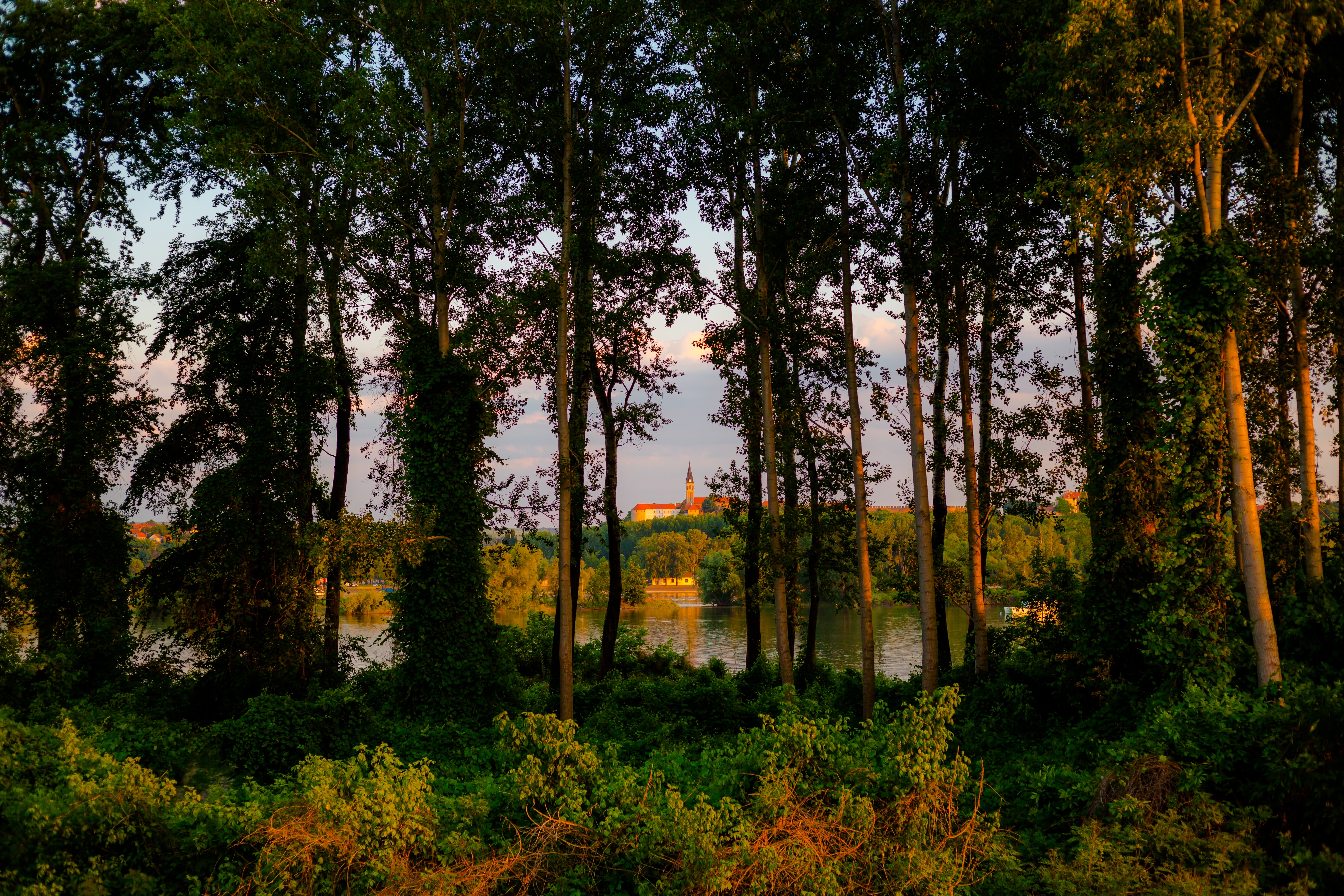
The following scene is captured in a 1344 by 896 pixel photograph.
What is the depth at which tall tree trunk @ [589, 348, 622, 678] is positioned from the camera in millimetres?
18672

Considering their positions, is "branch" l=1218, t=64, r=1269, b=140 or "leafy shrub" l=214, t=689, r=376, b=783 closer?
"branch" l=1218, t=64, r=1269, b=140

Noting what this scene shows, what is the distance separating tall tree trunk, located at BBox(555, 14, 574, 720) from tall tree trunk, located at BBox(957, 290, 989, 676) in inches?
291

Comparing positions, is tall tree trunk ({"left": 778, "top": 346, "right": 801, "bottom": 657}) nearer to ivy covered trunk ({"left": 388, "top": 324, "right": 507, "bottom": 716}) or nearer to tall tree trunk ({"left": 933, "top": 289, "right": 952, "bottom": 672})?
tall tree trunk ({"left": 933, "top": 289, "right": 952, "bottom": 672})

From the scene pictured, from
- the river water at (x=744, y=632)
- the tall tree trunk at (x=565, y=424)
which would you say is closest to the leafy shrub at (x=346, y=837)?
the tall tree trunk at (x=565, y=424)

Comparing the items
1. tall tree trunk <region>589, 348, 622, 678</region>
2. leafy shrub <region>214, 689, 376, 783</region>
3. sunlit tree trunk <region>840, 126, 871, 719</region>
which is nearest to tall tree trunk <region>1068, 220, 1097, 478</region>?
sunlit tree trunk <region>840, 126, 871, 719</region>

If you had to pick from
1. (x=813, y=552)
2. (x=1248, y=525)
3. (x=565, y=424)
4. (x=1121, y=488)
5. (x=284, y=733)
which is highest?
(x=565, y=424)

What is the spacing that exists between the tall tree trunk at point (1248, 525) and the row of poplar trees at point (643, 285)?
2.2 inches

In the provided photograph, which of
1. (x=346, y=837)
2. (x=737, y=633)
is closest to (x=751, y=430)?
(x=346, y=837)

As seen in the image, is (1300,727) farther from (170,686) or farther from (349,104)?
(170,686)

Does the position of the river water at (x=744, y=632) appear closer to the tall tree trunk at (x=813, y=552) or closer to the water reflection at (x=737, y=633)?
the water reflection at (x=737, y=633)

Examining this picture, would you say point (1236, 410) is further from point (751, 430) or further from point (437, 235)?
point (437, 235)

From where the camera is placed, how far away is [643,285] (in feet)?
59.0

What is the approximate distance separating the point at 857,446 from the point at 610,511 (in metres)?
6.75

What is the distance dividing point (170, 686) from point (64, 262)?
9.52 meters
